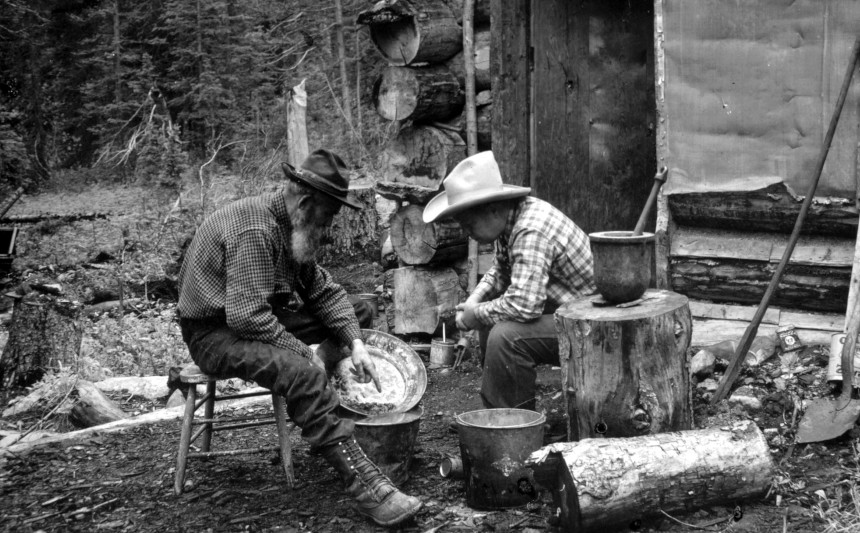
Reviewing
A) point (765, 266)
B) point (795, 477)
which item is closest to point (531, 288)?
point (795, 477)

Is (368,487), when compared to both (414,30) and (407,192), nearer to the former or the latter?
(407,192)

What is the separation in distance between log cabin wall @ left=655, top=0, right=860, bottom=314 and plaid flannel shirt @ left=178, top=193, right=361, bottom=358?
3.00 meters

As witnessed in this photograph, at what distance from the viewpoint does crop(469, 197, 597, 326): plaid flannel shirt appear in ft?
15.0

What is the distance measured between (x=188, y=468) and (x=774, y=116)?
14.7 ft

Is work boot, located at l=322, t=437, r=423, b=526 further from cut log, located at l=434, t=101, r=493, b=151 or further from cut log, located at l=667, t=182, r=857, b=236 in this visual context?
cut log, located at l=434, t=101, r=493, b=151

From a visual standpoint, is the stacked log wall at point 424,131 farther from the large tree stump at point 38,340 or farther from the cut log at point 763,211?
the large tree stump at point 38,340

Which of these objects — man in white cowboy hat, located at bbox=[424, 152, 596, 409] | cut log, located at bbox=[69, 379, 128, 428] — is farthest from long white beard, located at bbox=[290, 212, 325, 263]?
cut log, located at bbox=[69, 379, 128, 428]

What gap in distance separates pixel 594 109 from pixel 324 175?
361cm

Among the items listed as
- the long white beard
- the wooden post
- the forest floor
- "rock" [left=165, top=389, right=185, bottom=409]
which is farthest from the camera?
the wooden post

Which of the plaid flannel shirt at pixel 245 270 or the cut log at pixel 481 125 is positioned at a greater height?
the cut log at pixel 481 125

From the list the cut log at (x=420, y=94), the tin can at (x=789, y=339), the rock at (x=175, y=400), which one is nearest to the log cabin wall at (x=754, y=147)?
the tin can at (x=789, y=339)

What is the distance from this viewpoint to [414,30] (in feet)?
22.9

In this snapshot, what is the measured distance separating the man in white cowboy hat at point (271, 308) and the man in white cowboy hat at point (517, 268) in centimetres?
75

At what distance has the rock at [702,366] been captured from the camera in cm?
545
